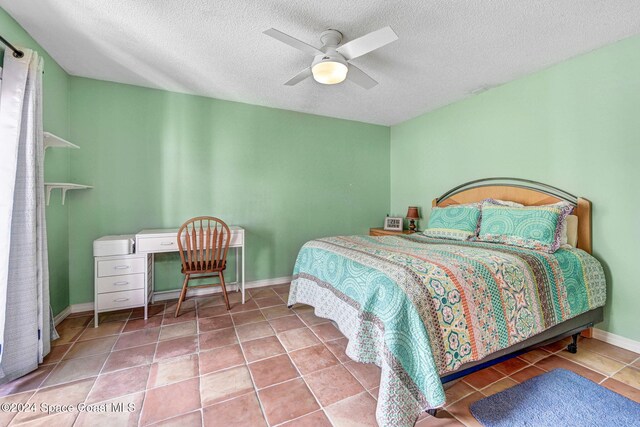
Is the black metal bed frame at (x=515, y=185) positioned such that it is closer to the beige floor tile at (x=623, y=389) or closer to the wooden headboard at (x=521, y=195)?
the wooden headboard at (x=521, y=195)

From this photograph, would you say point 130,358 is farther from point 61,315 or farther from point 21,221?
point 61,315

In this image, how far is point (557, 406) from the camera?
1.46 m

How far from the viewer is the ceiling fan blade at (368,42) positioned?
165 cm

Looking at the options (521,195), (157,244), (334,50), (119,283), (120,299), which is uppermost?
(334,50)

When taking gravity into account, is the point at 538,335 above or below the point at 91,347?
above

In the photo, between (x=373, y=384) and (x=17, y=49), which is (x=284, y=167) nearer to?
(x=17, y=49)

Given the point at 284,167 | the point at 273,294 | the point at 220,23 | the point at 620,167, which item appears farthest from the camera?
the point at 284,167

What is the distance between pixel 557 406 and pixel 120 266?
3441 millimetres

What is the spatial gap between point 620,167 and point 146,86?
4595 mm

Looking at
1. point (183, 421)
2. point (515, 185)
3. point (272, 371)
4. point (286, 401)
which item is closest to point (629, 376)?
point (515, 185)

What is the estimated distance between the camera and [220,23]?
6.30ft

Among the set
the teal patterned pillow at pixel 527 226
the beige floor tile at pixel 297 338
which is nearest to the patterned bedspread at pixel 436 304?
the teal patterned pillow at pixel 527 226

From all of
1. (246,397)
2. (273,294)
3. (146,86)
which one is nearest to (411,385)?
(246,397)

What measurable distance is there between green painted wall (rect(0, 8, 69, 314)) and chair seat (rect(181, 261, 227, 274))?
113cm
